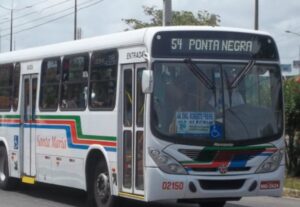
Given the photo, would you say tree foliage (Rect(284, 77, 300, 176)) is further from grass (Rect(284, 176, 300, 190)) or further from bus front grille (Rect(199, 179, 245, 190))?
bus front grille (Rect(199, 179, 245, 190))

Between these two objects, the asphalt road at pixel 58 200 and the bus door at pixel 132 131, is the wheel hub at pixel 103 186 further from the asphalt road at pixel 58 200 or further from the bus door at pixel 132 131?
the asphalt road at pixel 58 200

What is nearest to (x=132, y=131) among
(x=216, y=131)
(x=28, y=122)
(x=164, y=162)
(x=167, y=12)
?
(x=164, y=162)

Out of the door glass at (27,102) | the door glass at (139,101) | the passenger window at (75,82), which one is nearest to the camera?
the door glass at (139,101)

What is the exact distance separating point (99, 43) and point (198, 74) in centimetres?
247

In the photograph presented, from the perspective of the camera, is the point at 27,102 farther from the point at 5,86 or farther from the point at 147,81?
the point at 147,81

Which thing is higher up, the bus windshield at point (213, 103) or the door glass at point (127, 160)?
the bus windshield at point (213, 103)

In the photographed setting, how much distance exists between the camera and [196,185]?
37.3 feet

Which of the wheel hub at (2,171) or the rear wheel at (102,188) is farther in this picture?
the wheel hub at (2,171)

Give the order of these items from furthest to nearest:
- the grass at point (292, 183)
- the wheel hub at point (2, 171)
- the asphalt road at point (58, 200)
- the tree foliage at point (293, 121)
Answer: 1. the tree foliage at point (293, 121)
2. the grass at point (292, 183)
3. the wheel hub at point (2, 171)
4. the asphalt road at point (58, 200)

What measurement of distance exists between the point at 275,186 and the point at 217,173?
1.01 meters

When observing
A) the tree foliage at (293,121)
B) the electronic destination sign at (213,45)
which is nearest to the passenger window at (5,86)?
the electronic destination sign at (213,45)

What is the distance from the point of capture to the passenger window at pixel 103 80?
1271cm

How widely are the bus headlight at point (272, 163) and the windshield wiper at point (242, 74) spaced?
1257 mm

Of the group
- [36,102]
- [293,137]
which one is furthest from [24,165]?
[293,137]
